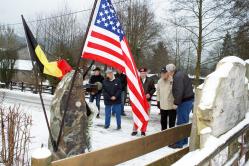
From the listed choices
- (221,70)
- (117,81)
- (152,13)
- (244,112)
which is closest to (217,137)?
(221,70)

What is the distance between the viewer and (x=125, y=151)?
444 centimetres

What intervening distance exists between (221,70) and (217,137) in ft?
3.22

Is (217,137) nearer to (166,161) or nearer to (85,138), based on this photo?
(166,161)

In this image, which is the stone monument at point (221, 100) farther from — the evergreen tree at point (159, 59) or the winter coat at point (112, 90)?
the evergreen tree at point (159, 59)

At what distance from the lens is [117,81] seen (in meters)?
10.1

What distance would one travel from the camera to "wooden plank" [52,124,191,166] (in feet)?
11.6

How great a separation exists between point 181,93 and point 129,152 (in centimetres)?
328

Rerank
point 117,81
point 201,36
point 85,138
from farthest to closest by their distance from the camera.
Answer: point 201,36 → point 117,81 → point 85,138

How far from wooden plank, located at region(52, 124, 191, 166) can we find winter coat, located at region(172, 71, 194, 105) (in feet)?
4.34

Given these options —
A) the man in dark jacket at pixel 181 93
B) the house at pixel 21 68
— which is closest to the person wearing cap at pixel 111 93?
the man in dark jacket at pixel 181 93

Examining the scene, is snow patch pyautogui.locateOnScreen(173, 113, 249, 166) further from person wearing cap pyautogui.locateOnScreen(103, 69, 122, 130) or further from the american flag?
person wearing cap pyautogui.locateOnScreen(103, 69, 122, 130)

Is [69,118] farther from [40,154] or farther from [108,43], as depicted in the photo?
[40,154]

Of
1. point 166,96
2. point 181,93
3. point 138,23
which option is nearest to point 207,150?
point 181,93

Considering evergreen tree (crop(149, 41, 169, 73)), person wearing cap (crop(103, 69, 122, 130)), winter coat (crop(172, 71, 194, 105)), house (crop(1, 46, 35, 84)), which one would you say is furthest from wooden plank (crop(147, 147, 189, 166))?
evergreen tree (crop(149, 41, 169, 73))
